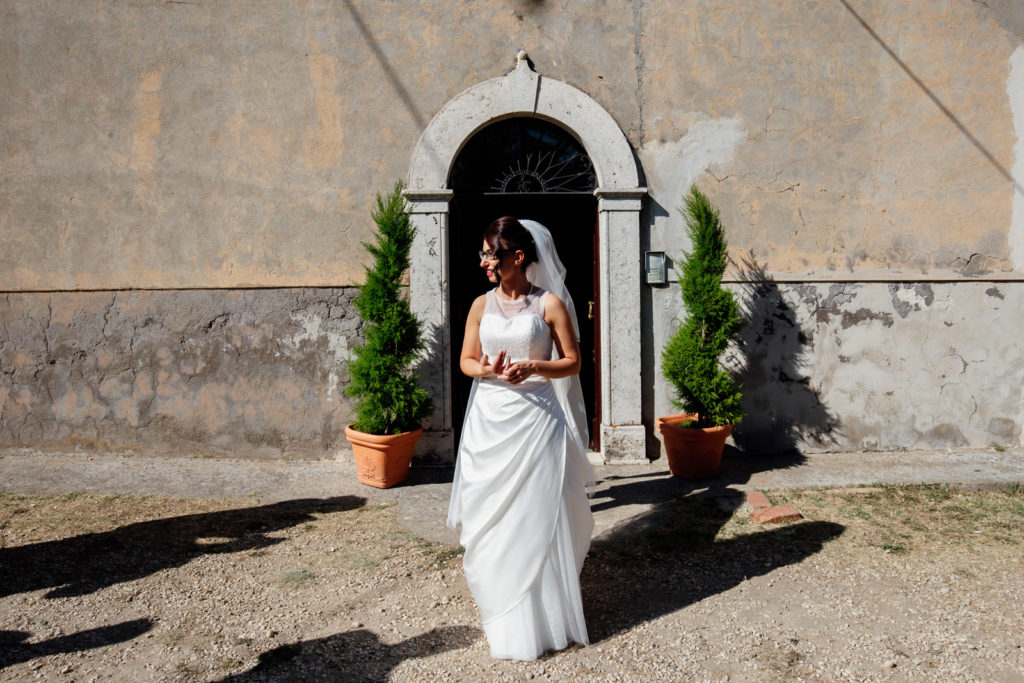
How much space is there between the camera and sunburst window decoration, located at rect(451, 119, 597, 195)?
6.49 meters

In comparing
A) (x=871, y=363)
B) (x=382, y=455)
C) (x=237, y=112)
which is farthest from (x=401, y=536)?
(x=871, y=363)

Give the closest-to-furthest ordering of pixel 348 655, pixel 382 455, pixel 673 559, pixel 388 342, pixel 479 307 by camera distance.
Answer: pixel 348 655 → pixel 479 307 → pixel 673 559 → pixel 382 455 → pixel 388 342

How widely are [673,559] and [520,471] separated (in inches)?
58.7

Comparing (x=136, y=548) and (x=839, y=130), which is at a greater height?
(x=839, y=130)

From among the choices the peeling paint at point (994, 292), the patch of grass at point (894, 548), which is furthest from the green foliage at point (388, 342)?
the peeling paint at point (994, 292)

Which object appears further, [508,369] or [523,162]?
[523,162]

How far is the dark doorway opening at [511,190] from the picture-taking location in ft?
21.3

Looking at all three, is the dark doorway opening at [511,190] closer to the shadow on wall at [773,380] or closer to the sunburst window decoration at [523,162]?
the sunburst window decoration at [523,162]

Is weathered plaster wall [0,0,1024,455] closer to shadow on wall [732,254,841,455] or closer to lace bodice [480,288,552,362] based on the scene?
shadow on wall [732,254,841,455]

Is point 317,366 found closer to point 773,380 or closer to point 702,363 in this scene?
point 702,363

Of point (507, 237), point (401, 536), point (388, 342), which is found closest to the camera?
point (507, 237)

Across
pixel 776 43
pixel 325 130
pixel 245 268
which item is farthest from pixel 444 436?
pixel 776 43

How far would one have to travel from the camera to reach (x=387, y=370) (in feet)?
18.5

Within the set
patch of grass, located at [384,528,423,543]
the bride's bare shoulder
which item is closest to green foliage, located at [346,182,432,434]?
patch of grass, located at [384,528,423,543]
